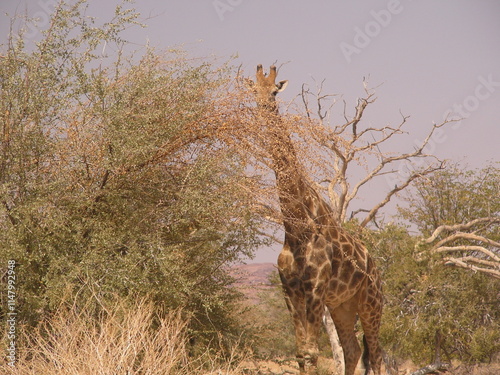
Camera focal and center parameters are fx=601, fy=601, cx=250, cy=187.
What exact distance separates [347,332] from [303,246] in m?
2.75

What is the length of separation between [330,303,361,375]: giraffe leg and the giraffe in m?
0.92

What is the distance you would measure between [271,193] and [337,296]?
6.23 feet

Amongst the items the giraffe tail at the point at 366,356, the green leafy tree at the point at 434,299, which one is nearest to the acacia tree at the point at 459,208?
the green leafy tree at the point at 434,299

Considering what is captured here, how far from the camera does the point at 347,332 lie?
1030 cm

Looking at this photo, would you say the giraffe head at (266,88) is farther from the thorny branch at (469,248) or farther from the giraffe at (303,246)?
the thorny branch at (469,248)

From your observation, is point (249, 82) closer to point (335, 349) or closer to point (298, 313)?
point (298, 313)

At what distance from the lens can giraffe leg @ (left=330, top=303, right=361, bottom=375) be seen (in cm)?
1015

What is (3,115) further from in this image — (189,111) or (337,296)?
(337,296)

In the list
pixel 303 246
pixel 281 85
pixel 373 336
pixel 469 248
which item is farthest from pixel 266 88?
pixel 469 248

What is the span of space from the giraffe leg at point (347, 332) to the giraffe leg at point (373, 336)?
0.72 ft

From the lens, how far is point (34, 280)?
962 centimetres

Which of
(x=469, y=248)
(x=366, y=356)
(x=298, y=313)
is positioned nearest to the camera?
(x=298, y=313)

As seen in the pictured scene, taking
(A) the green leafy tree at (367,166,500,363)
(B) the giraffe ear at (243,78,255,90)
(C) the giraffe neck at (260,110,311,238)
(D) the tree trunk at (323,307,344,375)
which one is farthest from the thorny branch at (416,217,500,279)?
(B) the giraffe ear at (243,78,255,90)

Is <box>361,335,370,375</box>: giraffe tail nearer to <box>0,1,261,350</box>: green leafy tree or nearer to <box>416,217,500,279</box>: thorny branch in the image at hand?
<box>0,1,261,350</box>: green leafy tree
